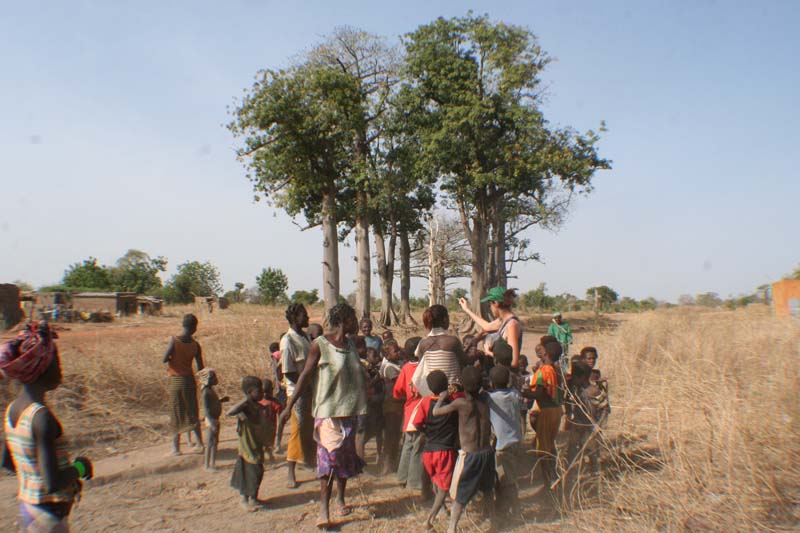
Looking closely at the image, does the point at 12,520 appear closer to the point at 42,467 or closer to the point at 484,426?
the point at 42,467

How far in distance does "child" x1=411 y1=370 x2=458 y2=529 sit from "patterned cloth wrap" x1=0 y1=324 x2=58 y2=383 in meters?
2.63

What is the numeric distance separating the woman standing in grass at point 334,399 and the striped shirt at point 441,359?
52 centimetres

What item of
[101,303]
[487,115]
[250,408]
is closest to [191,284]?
[101,303]

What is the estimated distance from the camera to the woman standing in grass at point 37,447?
2736 mm

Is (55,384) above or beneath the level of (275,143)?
beneath

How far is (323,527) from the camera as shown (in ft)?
15.0

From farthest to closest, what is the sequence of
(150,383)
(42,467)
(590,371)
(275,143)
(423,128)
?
(423,128) → (275,143) → (150,383) → (590,371) → (42,467)

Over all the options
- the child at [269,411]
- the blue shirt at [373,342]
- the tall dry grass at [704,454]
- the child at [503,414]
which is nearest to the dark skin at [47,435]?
the child at [269,411]

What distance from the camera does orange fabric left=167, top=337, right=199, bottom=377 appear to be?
21.2ft

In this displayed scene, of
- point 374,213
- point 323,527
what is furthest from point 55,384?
point 374,213

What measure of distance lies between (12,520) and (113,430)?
2.70 m

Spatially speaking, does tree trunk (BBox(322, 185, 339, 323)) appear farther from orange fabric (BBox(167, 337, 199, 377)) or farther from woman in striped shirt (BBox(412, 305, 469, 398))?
woman in striped shirt (BBox(412, 305, 469, 398))

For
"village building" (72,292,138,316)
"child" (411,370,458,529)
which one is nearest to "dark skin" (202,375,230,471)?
"child" (411,370,458,529)

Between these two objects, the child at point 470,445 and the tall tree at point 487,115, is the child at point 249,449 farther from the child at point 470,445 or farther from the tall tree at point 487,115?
the tall tree at point 487,115
